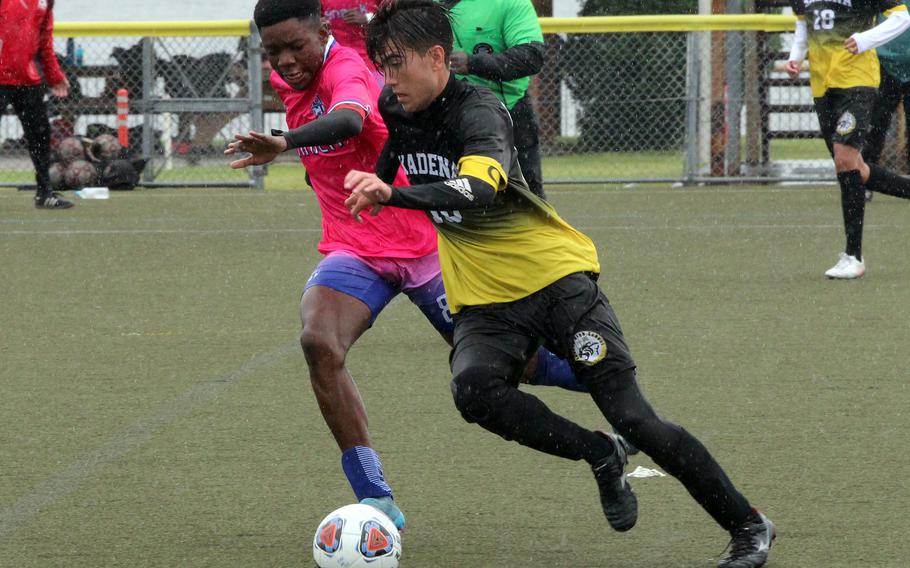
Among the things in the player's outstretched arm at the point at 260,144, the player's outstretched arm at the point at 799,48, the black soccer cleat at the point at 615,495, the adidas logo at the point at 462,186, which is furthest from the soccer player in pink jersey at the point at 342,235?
the player's outstretched arm at the point at 799,48

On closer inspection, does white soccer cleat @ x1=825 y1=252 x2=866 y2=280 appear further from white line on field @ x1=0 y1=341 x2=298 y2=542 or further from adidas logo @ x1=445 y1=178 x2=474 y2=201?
adidas logo @ x1=445 y1=178 x2=474 y2=201

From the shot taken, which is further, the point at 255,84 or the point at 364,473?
the point at 255,84

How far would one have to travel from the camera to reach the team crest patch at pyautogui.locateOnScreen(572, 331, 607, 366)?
13.3ft

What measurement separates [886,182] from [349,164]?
580 centimetres

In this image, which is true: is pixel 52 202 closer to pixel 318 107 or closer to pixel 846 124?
pixel 846 124

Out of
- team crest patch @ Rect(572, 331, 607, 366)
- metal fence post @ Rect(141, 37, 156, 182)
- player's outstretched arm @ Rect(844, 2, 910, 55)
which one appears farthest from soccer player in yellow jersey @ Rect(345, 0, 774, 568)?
metal fence post @ Rect(141, 37, 156, 182)

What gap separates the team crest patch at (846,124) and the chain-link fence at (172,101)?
863 cm

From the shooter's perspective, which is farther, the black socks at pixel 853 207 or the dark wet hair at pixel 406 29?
the black socks at pixel 853 207

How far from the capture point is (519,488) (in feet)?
15.9

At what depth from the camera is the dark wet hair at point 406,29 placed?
4.07 m

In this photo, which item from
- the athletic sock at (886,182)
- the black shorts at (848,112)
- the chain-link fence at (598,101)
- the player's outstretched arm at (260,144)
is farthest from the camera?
the chain-link fence at (598,101)

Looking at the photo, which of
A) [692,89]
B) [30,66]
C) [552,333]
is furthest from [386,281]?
[692,89]

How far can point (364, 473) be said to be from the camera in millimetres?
4359

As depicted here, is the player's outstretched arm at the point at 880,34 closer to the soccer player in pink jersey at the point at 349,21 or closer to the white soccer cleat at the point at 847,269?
the white soccer cleat at the point at 847,269
